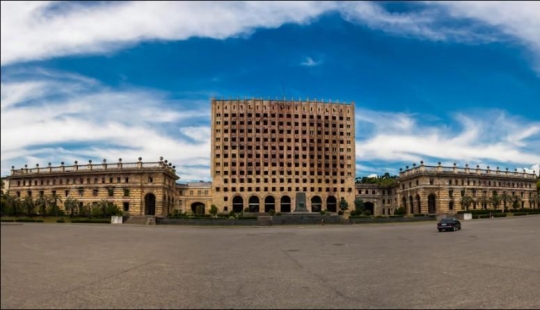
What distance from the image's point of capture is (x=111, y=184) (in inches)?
3492

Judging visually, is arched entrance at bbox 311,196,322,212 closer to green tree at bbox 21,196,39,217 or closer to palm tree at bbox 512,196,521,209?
palm tree at bbox 512,196,521,209

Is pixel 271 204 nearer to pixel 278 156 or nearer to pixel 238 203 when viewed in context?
pixel 238 203

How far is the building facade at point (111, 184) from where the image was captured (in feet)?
287

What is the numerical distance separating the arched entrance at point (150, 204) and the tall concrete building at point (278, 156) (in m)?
25.9

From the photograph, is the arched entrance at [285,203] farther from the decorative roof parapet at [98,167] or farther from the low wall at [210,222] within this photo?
the low wall at [210,222]

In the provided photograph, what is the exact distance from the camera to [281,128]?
12038cm

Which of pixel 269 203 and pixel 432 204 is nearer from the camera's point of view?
pixel 432 204

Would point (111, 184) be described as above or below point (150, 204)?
above

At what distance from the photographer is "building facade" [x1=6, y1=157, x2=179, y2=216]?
3450 inches

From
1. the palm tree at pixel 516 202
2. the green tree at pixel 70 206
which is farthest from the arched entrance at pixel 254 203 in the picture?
the palm tree at pixel 516 202

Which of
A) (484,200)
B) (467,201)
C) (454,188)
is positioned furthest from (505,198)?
(454,188)

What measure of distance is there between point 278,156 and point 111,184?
4725 centimetres

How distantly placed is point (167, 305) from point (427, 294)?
5.59 m

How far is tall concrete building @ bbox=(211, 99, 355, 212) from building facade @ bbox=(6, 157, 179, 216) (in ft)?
89.4
